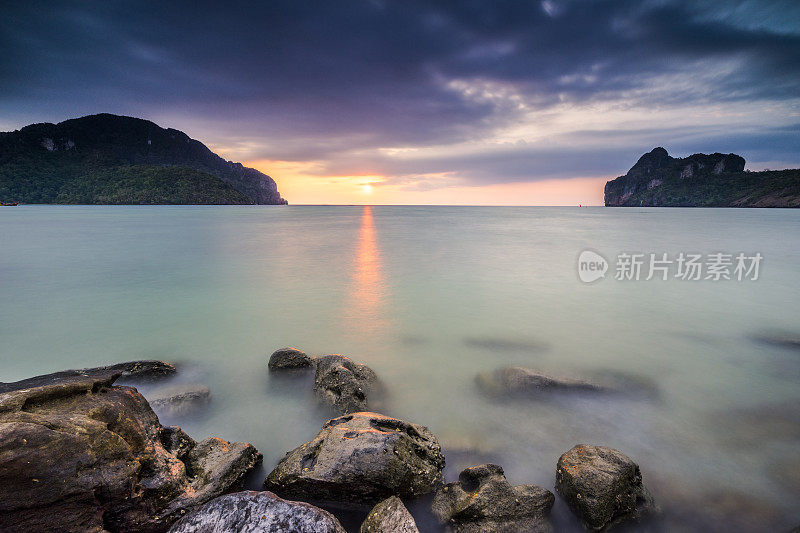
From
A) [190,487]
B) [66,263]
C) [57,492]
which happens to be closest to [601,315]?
[190,487]

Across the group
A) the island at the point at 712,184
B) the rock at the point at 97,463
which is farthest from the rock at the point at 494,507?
the island at the point at 712,184

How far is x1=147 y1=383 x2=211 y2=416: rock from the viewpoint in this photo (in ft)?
16.0

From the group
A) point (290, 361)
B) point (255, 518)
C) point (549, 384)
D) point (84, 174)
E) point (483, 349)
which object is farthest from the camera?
point (84, 174)

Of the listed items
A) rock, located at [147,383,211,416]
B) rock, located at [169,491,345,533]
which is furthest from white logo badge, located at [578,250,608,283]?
rock, located at [169,491,345,533]

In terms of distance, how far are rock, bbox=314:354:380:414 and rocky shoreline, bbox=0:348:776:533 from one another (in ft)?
3.23

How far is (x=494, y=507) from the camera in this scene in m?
3.19

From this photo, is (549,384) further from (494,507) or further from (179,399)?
(179,399)

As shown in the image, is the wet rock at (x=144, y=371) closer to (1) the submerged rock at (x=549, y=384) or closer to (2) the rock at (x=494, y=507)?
(2) the rock at (x=494, y=507)

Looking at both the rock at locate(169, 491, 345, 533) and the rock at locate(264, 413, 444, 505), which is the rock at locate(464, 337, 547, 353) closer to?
the rock at locate(264, 413, 444, 505)

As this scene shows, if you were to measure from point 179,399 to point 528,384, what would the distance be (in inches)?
209

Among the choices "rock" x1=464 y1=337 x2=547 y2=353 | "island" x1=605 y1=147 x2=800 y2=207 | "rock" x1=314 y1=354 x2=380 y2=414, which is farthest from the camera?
"island" x1=605 y1=147 x2=800 y2=207

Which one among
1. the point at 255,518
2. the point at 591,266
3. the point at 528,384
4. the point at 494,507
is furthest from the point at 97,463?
the point at 591,266

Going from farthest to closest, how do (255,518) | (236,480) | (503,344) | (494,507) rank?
1. (503,344)
2. (236,480)
3. (494,507)
4. (255,518)

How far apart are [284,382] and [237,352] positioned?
76.9 inches
